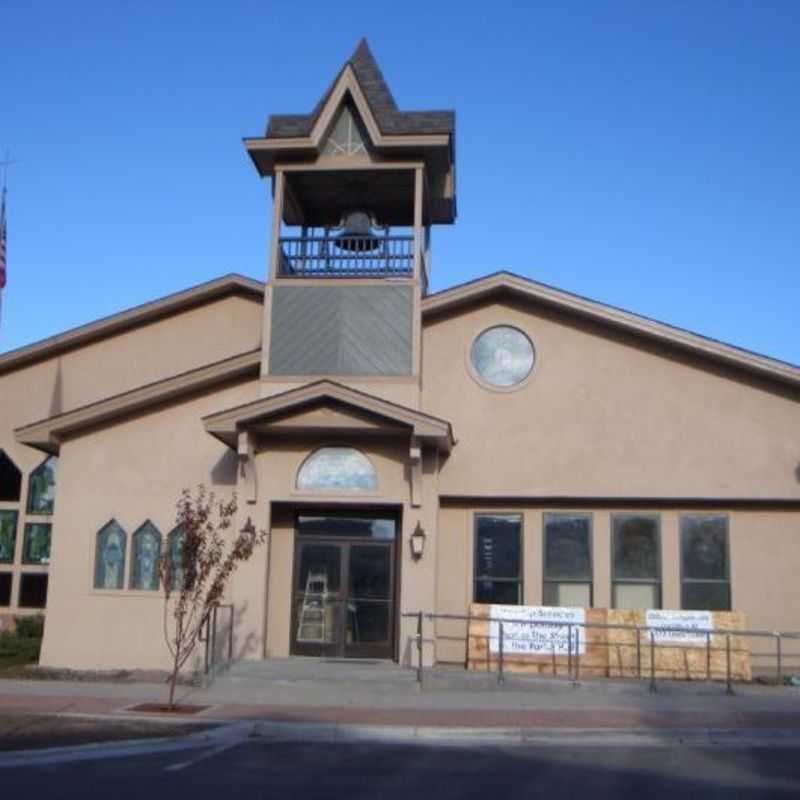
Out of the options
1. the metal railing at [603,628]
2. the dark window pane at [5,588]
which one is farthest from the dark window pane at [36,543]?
the metal railing at [603,628]

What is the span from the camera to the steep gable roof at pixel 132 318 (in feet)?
80.5

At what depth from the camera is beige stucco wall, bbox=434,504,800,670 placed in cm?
2027

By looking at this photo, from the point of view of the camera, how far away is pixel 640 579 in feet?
68.0

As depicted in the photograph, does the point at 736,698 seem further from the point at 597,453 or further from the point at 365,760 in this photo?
the point at 365,760

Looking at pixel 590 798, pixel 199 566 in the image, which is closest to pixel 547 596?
pixel 199 566

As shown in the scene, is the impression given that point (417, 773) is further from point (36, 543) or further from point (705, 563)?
point (36, 543)

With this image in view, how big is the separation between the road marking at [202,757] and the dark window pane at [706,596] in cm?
1006

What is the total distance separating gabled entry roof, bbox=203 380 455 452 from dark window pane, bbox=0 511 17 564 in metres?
7.54

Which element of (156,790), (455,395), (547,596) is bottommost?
(156,790)

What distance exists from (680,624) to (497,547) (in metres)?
3.69

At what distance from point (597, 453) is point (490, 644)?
13.3ft

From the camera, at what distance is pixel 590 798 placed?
10078 mm

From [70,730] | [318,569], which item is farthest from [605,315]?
[70,730]

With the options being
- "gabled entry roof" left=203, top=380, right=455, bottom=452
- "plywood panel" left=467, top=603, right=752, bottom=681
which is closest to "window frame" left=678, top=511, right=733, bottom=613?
"plywood panel" left=467, top=603, right=752, bottom=681
